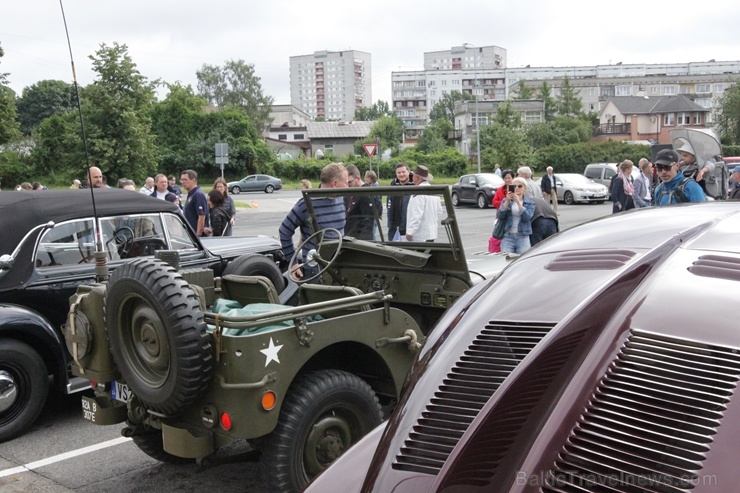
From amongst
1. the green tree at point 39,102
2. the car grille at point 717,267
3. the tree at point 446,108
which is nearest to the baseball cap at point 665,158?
the car grille at point 717,267

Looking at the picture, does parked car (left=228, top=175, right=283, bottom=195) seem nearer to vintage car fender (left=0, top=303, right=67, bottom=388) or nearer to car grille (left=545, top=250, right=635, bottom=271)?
vintage car fender (left=0, top=303, right=67, bottom=388)

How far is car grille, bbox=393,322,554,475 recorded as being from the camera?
1.68 m

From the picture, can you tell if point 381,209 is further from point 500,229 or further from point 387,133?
point 387,133

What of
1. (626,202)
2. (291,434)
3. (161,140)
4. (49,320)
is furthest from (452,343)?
(161,140)

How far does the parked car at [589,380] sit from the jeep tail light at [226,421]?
154cm

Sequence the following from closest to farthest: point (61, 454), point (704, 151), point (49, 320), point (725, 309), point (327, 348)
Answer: point (725, 309) → point (327, 348) → point (61, 454) → point (49, 320) → point (704, 151)

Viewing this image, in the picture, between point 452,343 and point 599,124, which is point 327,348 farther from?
point 599,124

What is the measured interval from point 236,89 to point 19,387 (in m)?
87.5

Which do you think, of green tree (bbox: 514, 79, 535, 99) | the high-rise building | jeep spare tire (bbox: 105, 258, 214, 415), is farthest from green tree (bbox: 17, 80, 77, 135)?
the high-rise building

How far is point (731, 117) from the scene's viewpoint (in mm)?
68688

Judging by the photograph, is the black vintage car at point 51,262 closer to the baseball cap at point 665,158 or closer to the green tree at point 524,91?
the baseball cap at point 665,158

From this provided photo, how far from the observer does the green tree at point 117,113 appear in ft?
71.6

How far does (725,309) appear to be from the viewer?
151 centimetres

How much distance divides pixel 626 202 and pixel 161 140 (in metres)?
48.2
